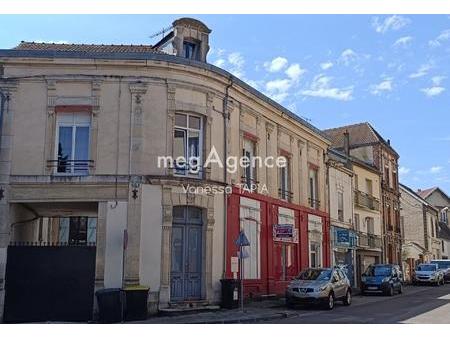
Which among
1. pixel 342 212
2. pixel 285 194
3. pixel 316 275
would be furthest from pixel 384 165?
pixel 316 275

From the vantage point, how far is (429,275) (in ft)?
126

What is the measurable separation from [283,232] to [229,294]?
5018 millimetres

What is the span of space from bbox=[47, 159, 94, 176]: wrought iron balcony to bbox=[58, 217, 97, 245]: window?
6147 millimetres

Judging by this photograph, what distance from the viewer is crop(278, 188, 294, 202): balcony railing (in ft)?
77.3

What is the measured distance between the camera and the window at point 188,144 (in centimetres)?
1808

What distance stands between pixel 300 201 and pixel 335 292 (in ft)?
19.8

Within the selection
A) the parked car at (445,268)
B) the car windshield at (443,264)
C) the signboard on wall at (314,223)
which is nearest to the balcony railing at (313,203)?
the signboard on wall at (314,223)

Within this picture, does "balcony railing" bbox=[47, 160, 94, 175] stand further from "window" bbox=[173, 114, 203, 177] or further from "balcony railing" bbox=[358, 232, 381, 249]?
"balcony railing" bbox=[358, 232, 381, 249]

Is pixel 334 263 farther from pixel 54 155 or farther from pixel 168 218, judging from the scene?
pixel 54 155

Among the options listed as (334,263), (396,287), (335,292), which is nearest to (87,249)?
(335,292)

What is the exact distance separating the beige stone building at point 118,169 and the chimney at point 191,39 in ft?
0.33

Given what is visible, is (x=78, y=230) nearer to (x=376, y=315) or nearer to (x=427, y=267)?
(x=376, y=315)

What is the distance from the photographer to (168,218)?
17234mm

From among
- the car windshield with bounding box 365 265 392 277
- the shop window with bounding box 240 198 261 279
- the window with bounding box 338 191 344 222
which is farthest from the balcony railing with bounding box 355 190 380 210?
the shop window with bounding box 240 198 261 279
